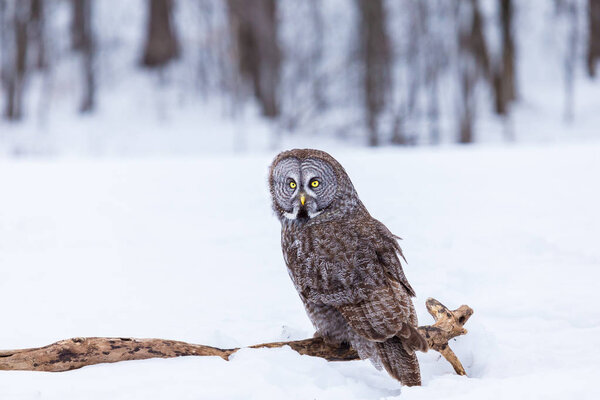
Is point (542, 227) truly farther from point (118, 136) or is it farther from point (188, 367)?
point (118, 136)

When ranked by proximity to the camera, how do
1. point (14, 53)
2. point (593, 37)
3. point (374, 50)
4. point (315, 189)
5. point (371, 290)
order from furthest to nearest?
point (593, 37), point (14, 53), point (374, 50), point (315, 189), point (371, 290)

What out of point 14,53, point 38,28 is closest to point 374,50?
point 38,28

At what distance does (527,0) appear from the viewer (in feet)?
82.2

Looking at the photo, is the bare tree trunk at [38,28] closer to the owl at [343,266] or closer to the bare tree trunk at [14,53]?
the bare tree trunk at [14,53]

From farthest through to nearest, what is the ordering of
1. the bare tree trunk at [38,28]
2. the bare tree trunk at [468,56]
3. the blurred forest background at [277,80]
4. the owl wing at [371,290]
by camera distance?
the bare tree trunk at [38,28] → the blurred forest background at [277,80] → the bare tree trunk at [468,56] → the owl wing at [371,290]

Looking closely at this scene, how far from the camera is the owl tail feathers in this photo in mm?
3078

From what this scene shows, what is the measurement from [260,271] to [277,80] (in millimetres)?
12181

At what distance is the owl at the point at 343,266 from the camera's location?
3.10m

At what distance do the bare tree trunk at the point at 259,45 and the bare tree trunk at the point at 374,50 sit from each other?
2.26 meters

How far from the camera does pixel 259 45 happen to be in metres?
17.0

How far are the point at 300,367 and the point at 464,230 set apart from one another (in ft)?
10.5

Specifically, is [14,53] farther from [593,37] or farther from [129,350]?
[593,37]

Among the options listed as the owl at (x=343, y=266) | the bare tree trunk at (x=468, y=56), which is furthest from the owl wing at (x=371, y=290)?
the bare tree trunk at (x=468, y=56)

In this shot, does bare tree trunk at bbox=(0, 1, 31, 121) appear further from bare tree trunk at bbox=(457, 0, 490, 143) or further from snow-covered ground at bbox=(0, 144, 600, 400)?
bare tree trunk at bbox=(457, 0, 490, 143)
